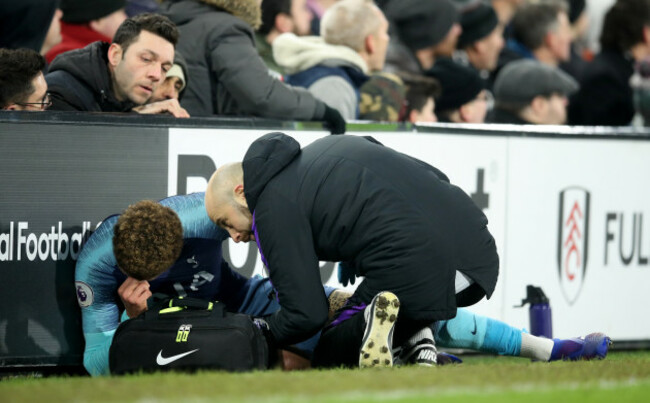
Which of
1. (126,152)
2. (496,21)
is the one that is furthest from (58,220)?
(496,21)

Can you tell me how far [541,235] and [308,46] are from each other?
87.0 inches

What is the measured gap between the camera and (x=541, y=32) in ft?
38.9

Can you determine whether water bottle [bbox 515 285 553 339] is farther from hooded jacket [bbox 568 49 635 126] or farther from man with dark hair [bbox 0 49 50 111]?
hooded jacket [bbox 568 49 635 126]

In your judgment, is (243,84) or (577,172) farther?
(577,172)

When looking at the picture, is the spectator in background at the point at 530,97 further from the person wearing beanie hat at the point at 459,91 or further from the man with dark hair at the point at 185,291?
the man with dark hair at the point at 185,291

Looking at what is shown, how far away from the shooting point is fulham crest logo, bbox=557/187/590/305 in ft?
26.3

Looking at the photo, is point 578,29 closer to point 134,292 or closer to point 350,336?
point 350,336

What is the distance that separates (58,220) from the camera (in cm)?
653

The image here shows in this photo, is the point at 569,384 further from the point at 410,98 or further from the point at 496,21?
the point at 496,21

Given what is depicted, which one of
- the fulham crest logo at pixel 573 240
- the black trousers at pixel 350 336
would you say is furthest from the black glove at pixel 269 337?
the fulham crest logo at pixel 573 240

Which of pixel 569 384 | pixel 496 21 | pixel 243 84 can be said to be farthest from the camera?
pixel 496 21

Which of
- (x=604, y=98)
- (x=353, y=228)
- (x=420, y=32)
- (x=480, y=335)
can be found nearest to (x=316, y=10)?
(x=420, y=32)

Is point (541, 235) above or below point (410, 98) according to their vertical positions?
below

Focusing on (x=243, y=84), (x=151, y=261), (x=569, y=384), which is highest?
(x=243, y=84)
